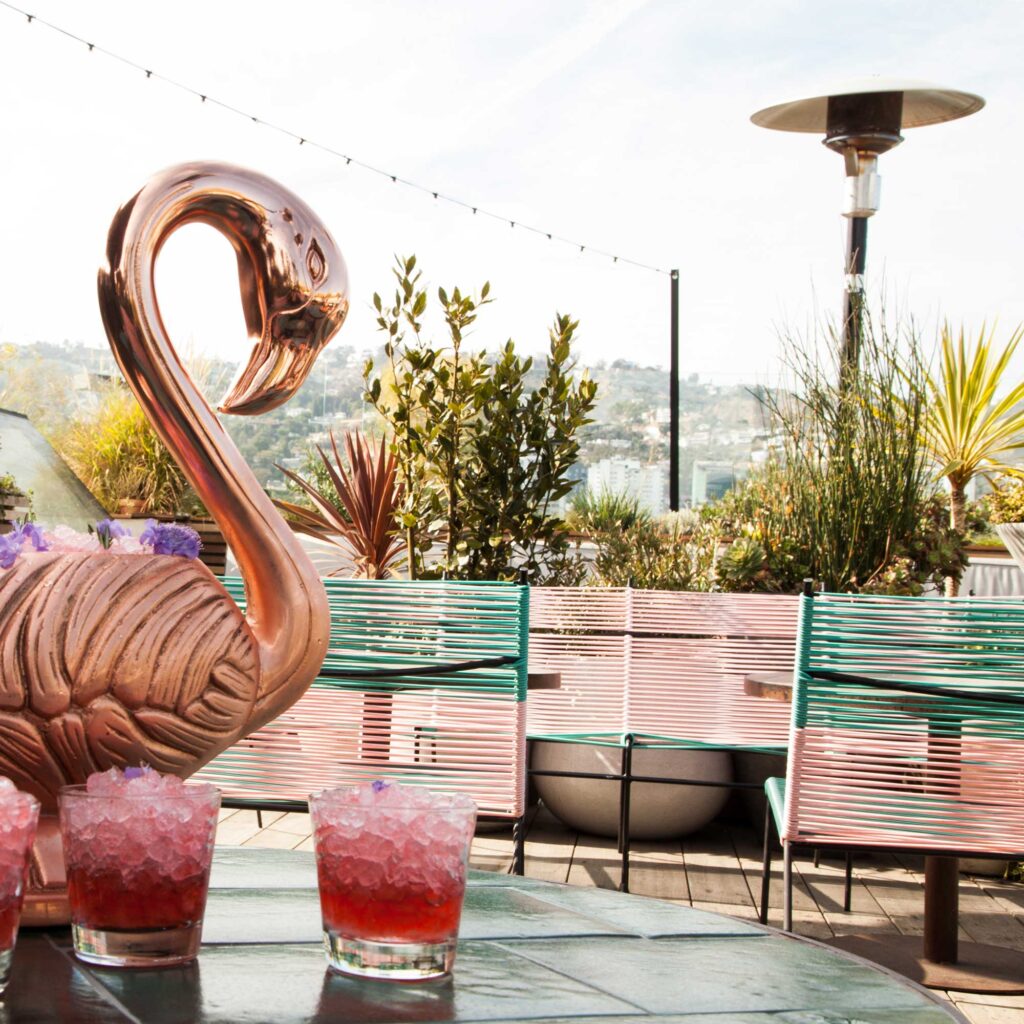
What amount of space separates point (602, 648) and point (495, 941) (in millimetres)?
2904

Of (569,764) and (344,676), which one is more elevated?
(344,676)

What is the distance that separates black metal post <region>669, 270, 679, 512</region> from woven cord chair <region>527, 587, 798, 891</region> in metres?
6.19

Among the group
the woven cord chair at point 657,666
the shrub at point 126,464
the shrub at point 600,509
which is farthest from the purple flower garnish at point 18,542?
the shrub at point 600,509

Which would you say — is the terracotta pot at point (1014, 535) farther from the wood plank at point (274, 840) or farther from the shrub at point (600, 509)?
the shrub at point (600, 509)

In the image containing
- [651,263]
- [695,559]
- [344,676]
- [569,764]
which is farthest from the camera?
[651,263]

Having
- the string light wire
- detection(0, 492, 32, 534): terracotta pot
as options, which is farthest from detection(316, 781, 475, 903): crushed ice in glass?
the string light wire

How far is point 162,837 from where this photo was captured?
2.02ft

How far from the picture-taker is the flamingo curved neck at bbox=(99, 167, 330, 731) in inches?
30.6

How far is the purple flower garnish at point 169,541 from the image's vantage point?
0.75m

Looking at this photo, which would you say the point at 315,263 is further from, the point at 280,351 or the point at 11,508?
the point at 11,508

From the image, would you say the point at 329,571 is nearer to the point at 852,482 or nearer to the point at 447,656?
the point at 852,482

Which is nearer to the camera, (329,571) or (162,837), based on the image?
(162,837)

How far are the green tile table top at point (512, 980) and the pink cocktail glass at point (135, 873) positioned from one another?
13mm

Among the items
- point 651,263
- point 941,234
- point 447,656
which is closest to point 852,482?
point 447,656
